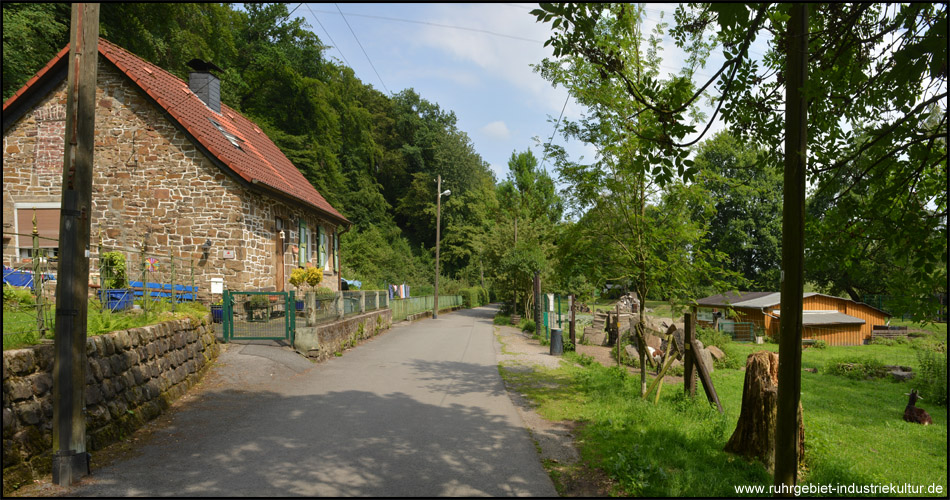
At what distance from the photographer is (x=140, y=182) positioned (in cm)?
1544

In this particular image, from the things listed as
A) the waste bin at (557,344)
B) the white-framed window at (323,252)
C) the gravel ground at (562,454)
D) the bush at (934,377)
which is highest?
the white-framed window at (323,252)

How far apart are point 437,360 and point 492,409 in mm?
5626

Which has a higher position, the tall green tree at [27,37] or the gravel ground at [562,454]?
the tall green tree at [27,37]

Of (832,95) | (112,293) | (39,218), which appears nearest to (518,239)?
(39,218)

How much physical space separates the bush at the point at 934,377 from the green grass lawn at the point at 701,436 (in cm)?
44

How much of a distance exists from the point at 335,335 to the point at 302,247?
5.97 m

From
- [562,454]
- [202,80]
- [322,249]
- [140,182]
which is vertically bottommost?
[562,454]

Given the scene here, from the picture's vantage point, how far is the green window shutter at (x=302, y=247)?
63.2ft

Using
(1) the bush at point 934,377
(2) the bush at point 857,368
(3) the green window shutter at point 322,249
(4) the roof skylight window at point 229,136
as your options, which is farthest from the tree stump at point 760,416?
(3) the green window shutter at point 322,249

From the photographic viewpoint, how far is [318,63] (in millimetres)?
40250

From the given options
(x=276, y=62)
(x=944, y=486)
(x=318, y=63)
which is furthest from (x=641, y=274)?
(x=318, y=63)

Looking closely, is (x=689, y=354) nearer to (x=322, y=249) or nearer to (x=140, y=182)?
(x=140, y=182)

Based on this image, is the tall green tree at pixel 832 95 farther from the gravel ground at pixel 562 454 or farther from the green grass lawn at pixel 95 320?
the green grass lawn at pixel 95 320

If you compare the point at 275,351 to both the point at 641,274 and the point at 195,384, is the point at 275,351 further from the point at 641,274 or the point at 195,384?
the point at 641,274
